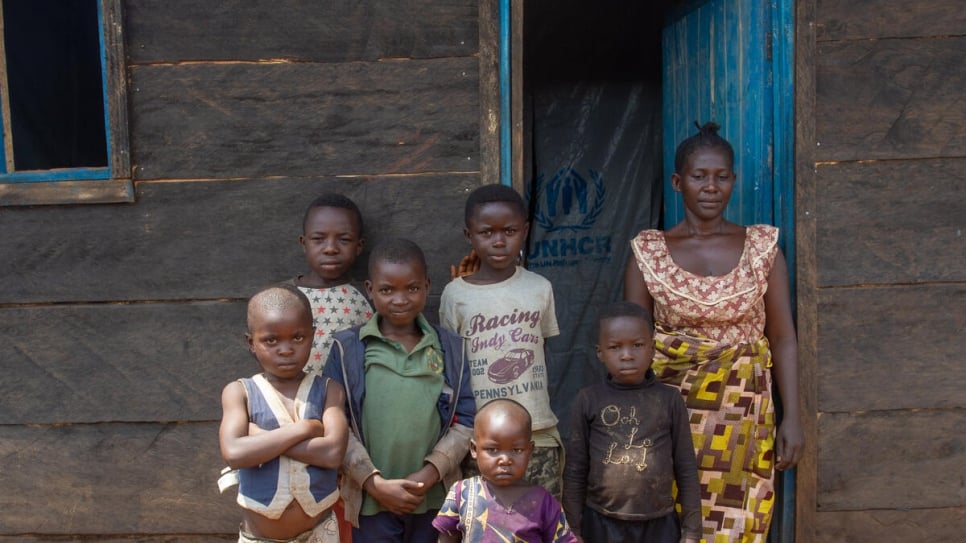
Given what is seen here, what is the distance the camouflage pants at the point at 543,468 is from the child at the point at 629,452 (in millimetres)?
161

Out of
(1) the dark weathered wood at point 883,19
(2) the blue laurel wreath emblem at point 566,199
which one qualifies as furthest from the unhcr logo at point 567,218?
(1) the dark weathered wood at point 883,19

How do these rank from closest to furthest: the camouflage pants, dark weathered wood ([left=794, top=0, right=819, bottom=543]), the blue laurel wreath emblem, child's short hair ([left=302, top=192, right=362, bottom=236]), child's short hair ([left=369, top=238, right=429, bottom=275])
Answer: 1. child's short hair ([left=369, top=238, right=429, bottom=275])
2. the camouflage pants
3. child's short hair ([left=302, top=192, right=362, bottom=236])
4. dark weathered wood ([left=794, top=0, right=819, bottom=543])
5. the blue laurel wreath emblem

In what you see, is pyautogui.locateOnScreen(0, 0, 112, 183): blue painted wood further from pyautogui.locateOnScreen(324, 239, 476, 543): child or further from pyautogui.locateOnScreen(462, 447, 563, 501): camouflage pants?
pyautogui.locateOnScreen(462, 447, 563, 501): camouflage pants

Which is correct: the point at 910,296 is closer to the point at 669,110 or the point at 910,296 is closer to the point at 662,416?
the point at 662,416

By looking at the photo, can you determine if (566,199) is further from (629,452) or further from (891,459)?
(629,452)

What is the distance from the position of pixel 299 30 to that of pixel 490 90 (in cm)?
64

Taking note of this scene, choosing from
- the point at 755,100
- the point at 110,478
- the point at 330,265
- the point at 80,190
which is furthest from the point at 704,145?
the point at 110,478

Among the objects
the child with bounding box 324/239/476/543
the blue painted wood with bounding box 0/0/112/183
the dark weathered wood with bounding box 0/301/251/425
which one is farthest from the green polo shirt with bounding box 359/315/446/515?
the blue painted wood with bounding box 0/0/112/183

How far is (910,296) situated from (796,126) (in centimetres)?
67

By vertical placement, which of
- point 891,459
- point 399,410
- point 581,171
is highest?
point 581,171

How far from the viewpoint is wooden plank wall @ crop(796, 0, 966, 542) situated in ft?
8.55

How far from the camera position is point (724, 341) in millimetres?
2459

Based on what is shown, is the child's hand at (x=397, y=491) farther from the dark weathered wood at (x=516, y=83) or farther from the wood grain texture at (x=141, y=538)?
the dark weathered wood at (x=516, y=83)

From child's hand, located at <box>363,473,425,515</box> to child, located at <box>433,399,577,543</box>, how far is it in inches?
5.0
